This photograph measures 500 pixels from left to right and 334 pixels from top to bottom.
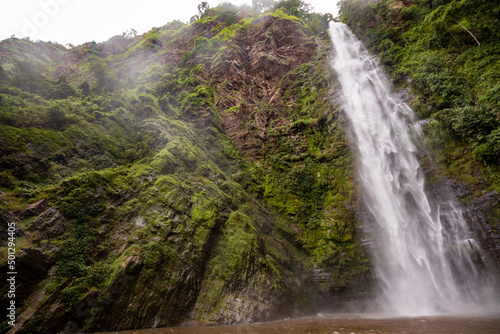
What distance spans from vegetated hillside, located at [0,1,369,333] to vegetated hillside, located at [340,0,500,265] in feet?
18.6

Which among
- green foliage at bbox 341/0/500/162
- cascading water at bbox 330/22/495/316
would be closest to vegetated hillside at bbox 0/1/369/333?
cascading water at bbox 330/22/495/316

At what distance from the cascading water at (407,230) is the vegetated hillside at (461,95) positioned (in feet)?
2.95

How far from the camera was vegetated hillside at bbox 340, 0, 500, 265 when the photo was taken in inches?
484

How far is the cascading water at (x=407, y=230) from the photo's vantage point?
464 inches

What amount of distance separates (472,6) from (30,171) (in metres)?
27.8

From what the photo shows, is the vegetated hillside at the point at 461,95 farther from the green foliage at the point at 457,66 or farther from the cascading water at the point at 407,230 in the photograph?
the cascading water at the point at 407,230

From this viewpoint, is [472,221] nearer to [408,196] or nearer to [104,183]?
[408,196]

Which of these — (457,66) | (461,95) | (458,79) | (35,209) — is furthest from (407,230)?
(35,209)

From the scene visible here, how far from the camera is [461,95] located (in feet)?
48.1

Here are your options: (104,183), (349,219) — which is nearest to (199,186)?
(104,183)

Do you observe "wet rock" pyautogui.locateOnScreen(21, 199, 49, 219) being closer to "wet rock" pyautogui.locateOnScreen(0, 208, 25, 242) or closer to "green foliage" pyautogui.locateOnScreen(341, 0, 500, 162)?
"wet rock" pyautogui.locateOnScreen(0, 208, 25, 242)

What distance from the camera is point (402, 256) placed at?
13.6m

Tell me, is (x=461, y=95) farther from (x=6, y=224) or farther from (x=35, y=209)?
(x=6, y=224)

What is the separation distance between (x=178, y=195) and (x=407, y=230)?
1394 cm
